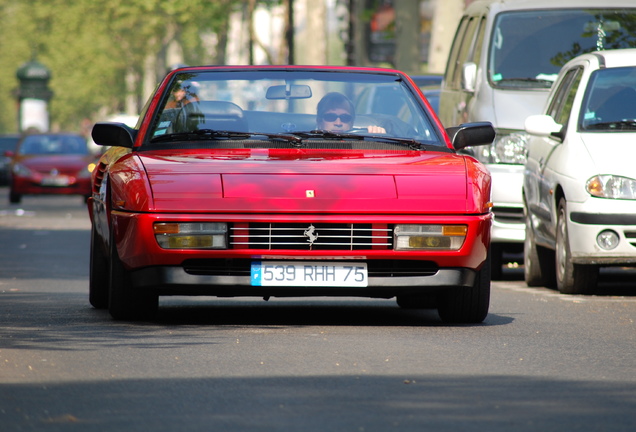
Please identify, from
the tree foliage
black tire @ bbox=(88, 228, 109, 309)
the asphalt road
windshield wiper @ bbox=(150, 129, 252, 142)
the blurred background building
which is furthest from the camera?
the tree foliage

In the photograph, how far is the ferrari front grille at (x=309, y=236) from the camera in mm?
8727

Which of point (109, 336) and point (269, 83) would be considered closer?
point (109, 336)

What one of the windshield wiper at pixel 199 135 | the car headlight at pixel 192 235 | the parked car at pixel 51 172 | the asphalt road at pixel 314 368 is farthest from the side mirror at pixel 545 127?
the parked car at pixel 51 172

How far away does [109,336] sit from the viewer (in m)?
8.55

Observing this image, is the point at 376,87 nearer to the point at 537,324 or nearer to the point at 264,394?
the point at 537,324

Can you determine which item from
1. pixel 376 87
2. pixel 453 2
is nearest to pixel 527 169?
pixel 376 87

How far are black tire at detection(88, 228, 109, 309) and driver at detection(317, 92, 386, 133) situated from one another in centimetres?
165

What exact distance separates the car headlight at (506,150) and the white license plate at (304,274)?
6.03 meters

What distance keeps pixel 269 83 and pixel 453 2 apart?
1938 cm

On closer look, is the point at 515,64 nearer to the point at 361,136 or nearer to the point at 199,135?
the point at 361,136

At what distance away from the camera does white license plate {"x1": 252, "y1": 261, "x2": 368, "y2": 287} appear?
8766 mm

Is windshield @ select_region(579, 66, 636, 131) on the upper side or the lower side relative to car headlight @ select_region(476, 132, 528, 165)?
upper

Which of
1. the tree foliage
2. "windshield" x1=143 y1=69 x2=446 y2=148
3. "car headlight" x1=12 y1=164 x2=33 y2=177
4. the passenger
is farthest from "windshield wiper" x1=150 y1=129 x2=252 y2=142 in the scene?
the tree foliage

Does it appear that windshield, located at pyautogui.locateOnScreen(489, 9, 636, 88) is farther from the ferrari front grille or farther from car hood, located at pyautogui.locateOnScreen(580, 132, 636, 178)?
the ferrari front grille
